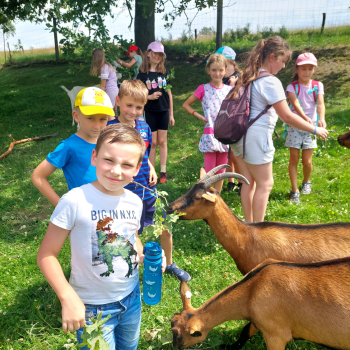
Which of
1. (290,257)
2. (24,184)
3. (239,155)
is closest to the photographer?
(290,257)

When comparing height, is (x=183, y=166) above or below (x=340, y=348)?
below

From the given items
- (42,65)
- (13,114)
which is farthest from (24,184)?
(42,65)

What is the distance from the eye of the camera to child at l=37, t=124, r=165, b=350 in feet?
5.79

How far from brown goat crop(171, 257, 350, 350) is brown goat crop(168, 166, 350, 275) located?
0.60 meters

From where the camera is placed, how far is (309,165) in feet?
18.9

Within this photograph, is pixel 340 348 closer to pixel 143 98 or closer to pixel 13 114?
→ pixel 143 98

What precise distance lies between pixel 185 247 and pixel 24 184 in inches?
152

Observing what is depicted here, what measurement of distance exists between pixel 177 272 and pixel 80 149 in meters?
1.96

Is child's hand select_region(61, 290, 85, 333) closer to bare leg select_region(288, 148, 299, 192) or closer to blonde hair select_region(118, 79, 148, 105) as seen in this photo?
blonde hair select_region(118, 79, 148, 105)

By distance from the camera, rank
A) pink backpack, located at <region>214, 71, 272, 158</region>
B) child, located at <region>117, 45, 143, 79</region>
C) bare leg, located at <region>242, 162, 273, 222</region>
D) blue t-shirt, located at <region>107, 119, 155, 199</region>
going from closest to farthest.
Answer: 1. blue t-shirt, located at <region>107, 119, 155, 199</region>
2. pink backpack, located at <region>214, 71, 272, 158</region>
3. bare leg, located at <region>242, 162, 273, 222</region>
4. child, located at <region>117, 45, 143, 79</region>

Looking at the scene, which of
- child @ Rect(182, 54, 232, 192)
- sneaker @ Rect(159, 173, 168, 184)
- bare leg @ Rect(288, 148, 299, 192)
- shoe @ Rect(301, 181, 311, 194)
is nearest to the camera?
child @ Rect(182, 54, 232, 192)

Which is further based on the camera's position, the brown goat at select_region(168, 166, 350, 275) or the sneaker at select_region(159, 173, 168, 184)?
the sneaker at select_region(159, 173, 168, 184)

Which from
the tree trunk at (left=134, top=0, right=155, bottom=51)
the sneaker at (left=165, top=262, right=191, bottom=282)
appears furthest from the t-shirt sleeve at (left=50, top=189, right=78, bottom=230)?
the tree trunk at (left=134, top=0, right=155, bottom=51)

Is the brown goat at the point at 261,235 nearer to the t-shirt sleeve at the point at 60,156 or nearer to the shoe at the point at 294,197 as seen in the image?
the t-shirt sleeve at the point at 60,156
